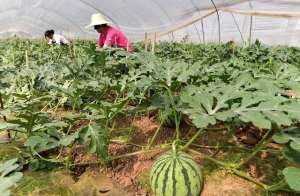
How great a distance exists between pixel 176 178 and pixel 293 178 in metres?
0.46

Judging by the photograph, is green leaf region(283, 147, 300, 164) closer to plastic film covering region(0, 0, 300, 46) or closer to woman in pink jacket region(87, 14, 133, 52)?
woman in pink jacket region(87, 14, 133, 52)

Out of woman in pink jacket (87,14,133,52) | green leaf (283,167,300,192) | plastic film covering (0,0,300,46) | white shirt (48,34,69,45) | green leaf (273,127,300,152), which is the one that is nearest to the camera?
green leaf (283,167,300,192)

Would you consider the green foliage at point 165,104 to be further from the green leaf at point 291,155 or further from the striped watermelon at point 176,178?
the striped watermelon at point 176,178

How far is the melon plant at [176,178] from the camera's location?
159 centimetres

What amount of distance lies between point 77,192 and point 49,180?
0.15m

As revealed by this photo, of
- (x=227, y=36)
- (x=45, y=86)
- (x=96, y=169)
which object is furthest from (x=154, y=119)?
(x=227, y=36)

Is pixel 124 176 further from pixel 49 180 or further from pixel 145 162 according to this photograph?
pixel 49 180

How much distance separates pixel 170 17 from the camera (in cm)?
1236

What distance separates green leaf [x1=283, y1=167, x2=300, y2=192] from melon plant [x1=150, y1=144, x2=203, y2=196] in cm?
40

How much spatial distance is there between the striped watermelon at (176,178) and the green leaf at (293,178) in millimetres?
397

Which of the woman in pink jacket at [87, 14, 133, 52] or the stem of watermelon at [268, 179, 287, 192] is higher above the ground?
the woman in pink jacket at [87, 14, 133, 52]

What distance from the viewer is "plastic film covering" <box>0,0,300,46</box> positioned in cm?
1114

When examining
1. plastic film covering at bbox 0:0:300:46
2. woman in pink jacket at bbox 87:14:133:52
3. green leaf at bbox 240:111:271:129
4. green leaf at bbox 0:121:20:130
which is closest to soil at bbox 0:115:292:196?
green leaf at bbox 0:121:20:130

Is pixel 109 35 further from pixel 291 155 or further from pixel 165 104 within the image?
pixel 291 155
